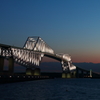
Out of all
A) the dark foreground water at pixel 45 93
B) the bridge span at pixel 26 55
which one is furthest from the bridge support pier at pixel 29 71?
the dark foreground water at pixel 45 93

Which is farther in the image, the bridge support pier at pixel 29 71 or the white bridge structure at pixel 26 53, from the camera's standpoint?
the bridge support pier at pixel 29 71

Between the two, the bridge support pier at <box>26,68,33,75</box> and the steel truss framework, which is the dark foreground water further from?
the bridge support pier at <box>26,68,33,75</box>

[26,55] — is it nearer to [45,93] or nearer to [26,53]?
[26,53]

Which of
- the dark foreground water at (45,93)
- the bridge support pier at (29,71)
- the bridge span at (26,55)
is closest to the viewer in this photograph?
the dark foreground water at (45,93)

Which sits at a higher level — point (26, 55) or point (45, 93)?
point (26, 55)

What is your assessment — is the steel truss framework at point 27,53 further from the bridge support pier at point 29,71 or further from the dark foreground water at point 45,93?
the dark foreground water at point 45,93

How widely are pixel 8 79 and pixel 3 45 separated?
1184 inches

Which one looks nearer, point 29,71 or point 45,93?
point 45,93

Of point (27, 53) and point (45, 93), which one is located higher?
point (27, 53)

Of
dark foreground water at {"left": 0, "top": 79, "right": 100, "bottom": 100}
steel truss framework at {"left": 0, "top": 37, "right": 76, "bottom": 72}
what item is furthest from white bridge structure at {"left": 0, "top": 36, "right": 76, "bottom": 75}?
dark foreground water at {"left": 0, "top": 79, "right": 100, "bottom": 100}

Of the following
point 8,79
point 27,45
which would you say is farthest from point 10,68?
point 27,45

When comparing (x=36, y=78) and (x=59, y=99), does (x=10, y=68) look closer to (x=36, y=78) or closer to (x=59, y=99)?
(x=36, y=78)

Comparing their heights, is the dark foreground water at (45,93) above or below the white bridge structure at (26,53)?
below

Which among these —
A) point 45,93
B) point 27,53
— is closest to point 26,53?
point 27,53
